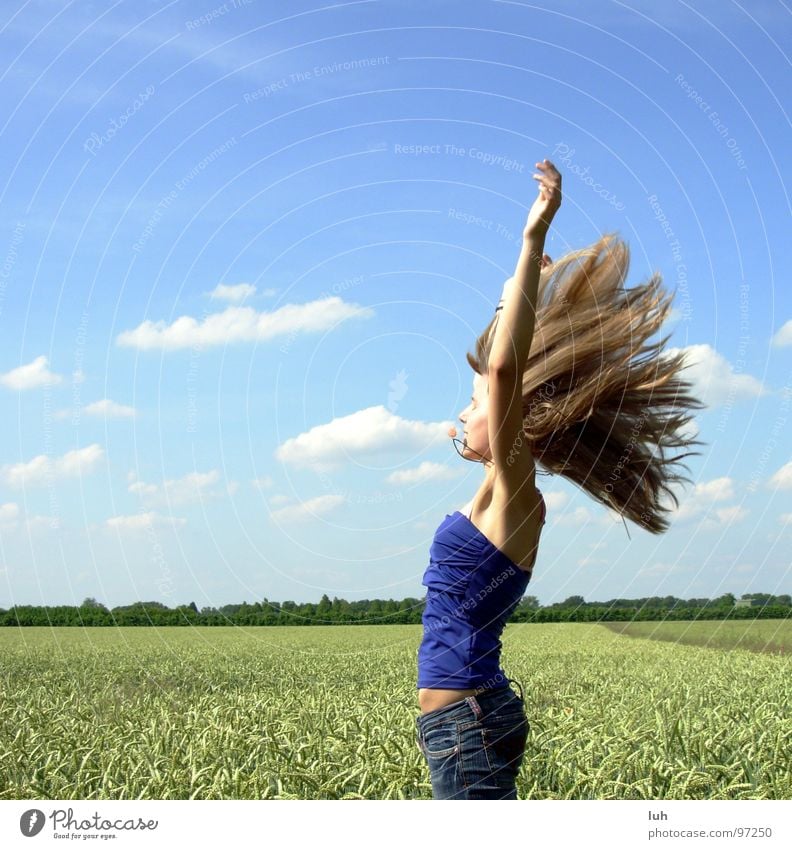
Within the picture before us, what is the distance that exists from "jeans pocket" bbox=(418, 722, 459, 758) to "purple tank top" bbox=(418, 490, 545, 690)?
0.39 feet

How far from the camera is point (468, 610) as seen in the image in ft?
9.61

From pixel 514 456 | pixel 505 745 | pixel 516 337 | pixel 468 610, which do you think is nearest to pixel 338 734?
pixel 505 745

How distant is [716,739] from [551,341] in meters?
4.33

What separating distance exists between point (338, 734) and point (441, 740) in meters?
3.35

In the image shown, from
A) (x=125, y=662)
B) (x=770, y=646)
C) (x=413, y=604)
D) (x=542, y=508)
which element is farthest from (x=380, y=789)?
(x=770, y=646)

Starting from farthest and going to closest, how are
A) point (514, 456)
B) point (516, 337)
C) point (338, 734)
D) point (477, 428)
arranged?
point (338, 734)
point (477, 428)
point (514, 456)
point (516, 337)

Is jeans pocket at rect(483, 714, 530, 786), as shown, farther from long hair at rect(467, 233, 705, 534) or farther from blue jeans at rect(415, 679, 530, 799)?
long hair at rect(467, 233, 705, 534)

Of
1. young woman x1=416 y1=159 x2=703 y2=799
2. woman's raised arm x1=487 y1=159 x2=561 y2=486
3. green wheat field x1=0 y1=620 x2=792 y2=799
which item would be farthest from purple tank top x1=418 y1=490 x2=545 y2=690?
green wheat field x1=0 y1=620 x2=792 y2=799

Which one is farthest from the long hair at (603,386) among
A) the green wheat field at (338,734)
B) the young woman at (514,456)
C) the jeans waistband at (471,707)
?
the green wheat field at (338,734)

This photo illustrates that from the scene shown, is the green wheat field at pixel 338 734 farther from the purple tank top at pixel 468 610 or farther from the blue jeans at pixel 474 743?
the purple tank top at pixel 468 610

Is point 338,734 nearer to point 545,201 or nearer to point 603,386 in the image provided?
point 603,386

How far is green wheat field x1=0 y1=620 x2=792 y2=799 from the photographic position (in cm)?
491
